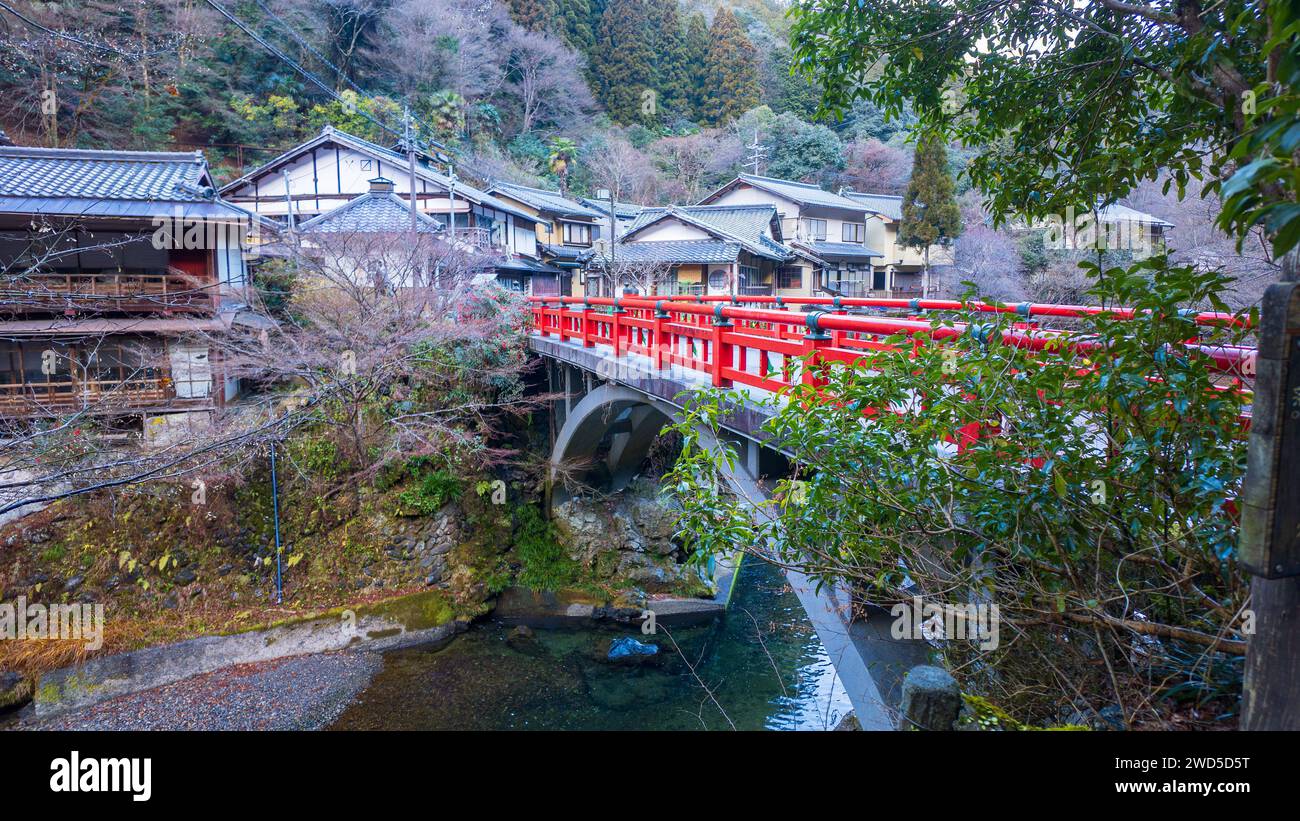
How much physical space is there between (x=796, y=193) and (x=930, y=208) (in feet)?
19.4

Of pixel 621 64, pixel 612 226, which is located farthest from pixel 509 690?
pixel 621 64

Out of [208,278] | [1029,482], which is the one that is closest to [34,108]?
[208,278]

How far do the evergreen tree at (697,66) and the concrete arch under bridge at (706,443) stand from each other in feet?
98.2

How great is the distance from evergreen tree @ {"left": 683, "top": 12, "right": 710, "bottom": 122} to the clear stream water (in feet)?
115

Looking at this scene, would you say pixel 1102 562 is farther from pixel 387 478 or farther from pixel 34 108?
pixel 34 108

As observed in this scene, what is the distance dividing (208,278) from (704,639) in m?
12.7

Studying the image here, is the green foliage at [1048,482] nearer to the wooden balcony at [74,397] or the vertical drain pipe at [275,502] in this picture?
the vertical drain pipe at [275,502]

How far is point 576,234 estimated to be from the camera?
2981cm

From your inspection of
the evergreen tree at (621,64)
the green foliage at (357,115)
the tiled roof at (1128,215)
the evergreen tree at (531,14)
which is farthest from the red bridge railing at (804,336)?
the evergreen tree at (621,64)

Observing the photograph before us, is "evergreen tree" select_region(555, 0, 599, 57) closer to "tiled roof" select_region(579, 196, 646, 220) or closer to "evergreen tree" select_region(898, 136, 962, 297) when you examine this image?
"tiled roof" select_region(579, 196, 646, 220)

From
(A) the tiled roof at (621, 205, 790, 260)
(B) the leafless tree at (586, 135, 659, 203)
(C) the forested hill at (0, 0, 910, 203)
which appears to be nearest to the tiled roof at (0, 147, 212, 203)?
(C) the forested hill at (0, 0, 910, 203)

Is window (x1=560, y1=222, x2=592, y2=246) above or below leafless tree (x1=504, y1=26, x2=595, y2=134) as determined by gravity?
below

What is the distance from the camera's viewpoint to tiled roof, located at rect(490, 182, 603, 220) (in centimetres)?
2566

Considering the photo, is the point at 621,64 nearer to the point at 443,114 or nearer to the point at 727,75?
the point at 727,75
